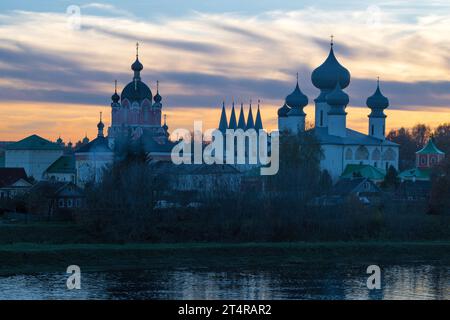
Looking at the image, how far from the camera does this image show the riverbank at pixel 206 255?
105 ft

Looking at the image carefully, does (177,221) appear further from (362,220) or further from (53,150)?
Answer: (53,150)

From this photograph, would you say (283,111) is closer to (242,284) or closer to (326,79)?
(326,79)

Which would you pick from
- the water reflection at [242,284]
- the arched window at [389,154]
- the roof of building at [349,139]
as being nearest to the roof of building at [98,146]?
the roof of building at [349,139]

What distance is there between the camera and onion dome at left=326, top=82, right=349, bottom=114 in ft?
205

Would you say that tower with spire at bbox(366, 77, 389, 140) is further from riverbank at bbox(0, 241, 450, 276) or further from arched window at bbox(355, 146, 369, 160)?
riverbank at bbox(0, 241, 450, 276)

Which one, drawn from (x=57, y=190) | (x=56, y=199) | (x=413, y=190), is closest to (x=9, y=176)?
(x=57, y=190)

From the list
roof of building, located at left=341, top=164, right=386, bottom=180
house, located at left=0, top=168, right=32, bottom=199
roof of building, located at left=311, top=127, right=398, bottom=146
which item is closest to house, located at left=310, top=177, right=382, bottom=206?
roof of building, located at left=341, top=164, right=386, bottom=180

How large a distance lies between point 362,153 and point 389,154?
2.95 m

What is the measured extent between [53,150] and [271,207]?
33224 millimetres

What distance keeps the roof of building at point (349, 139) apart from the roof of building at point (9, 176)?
670 inches

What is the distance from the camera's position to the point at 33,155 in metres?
69.4

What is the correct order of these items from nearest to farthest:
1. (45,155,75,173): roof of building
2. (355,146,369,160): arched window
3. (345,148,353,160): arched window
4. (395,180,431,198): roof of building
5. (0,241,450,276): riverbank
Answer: (0,241,450,276): riverbank < (395,180,431,198): roof of building < (345,148,353,160): arched window < (355,146,369,160): arched window < (45,155,75,173): roof of building

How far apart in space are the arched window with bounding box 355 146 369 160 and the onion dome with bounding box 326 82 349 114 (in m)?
2.67
